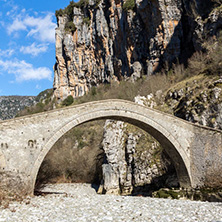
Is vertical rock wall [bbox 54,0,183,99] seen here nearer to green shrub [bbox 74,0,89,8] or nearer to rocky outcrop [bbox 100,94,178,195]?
green shrub [bbox 74,0,89,8]

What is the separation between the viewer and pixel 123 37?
1598 inches

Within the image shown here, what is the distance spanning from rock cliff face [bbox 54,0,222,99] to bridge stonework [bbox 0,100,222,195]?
14.2 m

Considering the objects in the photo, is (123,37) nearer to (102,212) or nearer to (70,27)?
(70,27)

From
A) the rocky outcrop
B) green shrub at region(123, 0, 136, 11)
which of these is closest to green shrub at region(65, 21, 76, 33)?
green shrub at region(123, 0, 136, 11)

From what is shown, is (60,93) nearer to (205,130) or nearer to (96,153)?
(96,153)

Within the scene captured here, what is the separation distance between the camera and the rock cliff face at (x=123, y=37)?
29.6 m

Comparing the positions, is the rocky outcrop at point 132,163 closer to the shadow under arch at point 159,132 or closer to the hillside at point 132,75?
the hillside at point 132,75

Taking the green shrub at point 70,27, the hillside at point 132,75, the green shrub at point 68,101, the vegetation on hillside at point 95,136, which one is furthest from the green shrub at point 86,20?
the vegetation on hillside at point 95,136

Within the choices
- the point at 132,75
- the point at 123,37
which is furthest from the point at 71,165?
the point at 123,37

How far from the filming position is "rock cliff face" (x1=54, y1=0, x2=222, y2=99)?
29609mm

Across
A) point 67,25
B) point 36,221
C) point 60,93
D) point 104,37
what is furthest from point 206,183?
point 67,25

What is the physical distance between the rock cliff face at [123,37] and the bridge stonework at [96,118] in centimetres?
1419

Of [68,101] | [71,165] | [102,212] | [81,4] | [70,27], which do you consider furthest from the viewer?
[81,4]

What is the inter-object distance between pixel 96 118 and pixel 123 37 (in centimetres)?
Result: 3073
